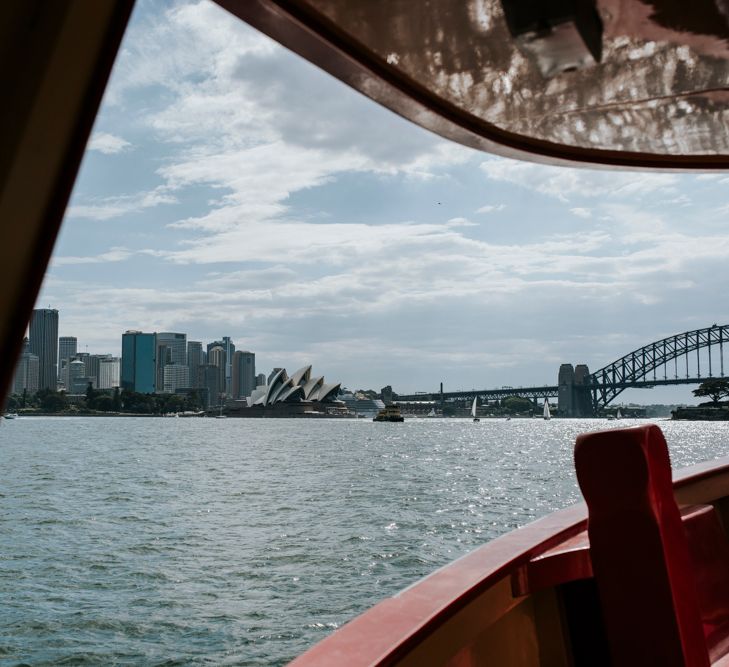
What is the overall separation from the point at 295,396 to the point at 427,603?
6330 centimetres

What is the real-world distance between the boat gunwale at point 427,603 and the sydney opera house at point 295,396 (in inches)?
2307

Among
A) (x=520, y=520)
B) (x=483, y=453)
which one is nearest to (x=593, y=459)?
(x=520, y=520)

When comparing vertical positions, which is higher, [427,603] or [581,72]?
[581,72]

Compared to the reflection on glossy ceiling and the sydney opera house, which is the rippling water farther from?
the sydney opera house

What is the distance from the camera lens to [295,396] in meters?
64.4

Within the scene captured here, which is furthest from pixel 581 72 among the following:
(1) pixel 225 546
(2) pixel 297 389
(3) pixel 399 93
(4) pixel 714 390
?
(4) pixel 714 390

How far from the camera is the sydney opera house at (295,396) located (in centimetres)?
6154

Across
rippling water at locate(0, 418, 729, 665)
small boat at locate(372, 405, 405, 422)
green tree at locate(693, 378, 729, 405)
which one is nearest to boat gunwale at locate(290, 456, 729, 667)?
rippling water at locate(0, 418, 729, 665)

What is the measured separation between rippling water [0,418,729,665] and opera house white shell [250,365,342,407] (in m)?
27.1

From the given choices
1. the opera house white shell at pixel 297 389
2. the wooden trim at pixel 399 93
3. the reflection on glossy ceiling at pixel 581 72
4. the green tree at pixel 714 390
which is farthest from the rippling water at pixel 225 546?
the green tree at pixel 714 390

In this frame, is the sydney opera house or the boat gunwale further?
the sydney opera house

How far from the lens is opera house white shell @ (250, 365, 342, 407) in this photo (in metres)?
61.3

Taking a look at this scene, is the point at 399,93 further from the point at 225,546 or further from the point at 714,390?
the point at 714,390

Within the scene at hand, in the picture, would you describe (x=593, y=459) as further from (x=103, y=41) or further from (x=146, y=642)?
A: (x=146, y=642)
